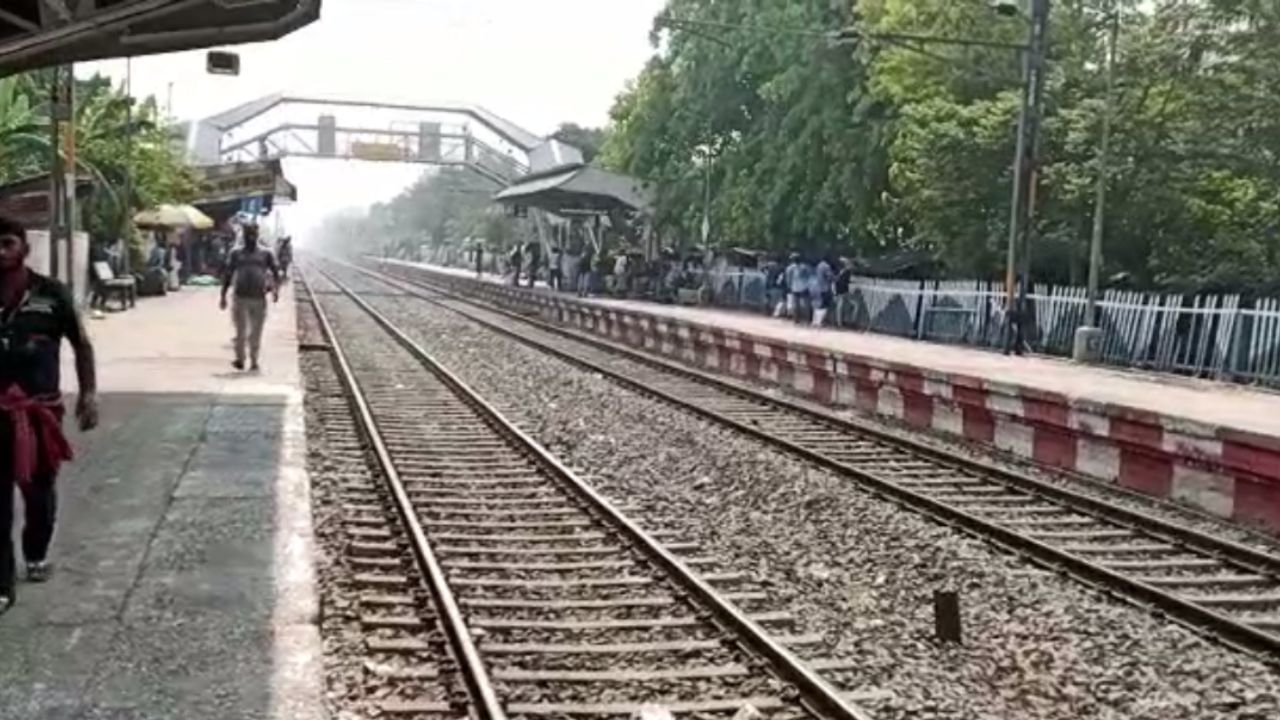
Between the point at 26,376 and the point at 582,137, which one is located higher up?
the point at 582,137

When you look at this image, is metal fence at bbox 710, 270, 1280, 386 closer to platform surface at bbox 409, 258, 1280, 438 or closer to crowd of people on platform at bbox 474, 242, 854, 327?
platform surface at bbox 409, 258, 1280, 438

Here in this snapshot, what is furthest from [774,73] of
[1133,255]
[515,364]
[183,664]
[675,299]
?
[183,664]

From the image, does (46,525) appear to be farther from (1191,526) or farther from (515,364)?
(515,364)

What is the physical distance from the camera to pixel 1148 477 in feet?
43.3

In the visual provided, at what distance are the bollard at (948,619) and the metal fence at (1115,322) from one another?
1380cm

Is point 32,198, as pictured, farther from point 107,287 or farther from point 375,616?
point 375,616

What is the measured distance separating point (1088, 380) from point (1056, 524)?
9323 millimetres

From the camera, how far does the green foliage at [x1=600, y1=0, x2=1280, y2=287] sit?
2491 cm

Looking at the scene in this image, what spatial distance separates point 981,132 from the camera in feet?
93.8

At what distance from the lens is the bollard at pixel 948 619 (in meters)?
7.44

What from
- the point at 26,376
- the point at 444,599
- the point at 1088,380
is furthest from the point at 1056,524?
the point at 1088,380

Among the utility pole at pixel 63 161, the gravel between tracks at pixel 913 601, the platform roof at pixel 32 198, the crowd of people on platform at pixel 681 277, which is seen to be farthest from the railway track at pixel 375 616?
the crowd of people on platform at pixel 681 277

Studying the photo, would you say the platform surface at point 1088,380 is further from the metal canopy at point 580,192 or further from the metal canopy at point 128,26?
the metal canopy at point 580,192

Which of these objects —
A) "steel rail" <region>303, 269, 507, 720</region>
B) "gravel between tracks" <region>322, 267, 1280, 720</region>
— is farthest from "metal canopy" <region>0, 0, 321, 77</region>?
"gravel between tracks" <region>322, 267, 1280, 720</region>
